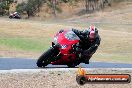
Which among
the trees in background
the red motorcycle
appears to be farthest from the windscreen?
the trees in background

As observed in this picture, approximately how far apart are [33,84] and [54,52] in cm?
337

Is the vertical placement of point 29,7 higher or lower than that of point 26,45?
lower

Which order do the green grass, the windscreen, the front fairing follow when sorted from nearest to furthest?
the front fairing → the windscreen → the green grass

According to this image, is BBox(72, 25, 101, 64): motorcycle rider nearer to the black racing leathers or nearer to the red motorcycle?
the black racing leathers

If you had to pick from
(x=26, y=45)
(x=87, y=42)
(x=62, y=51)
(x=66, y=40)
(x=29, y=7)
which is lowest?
(x=29, y=7)

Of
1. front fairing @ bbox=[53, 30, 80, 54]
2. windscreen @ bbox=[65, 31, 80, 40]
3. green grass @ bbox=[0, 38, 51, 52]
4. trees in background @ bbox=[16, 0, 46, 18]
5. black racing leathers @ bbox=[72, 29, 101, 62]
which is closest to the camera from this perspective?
front fairing @ bbox=[53, 30, 80, 54]

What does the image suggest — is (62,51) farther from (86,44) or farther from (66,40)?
(86,44)

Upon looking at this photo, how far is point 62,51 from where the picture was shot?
1347 cm

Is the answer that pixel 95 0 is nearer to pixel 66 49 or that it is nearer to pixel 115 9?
pixel 115 9

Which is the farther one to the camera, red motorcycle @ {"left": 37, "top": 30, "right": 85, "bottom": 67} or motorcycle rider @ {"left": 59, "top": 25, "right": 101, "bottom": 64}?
motorcycle rider @ {"left": 59, "top": 25, "right": 101, "bottom": 64}

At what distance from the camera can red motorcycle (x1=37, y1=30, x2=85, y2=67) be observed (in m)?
13.5

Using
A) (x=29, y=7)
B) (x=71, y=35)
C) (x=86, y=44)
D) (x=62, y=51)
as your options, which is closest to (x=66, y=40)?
(x=71, y=35)

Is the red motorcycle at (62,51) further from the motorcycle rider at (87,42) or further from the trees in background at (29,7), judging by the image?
the trees in background at (29,7)

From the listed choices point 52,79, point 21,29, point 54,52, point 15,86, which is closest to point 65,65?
point 54,52
